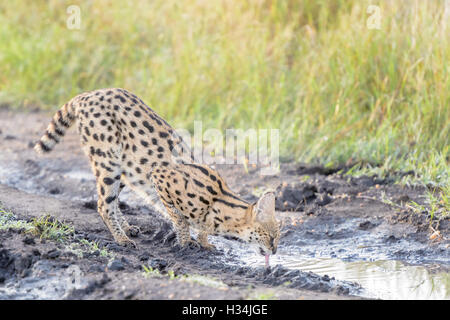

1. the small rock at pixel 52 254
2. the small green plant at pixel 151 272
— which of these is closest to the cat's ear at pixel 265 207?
the small green plant at pixel 151 272

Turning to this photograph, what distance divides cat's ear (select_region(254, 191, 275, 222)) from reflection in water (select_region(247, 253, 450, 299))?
1.39 ft

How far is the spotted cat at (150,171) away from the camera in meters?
5.92

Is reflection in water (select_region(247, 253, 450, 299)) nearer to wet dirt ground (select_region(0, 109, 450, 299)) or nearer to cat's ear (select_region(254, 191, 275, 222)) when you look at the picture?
wet dirt ground (select_region(0, 109, 450, 299))

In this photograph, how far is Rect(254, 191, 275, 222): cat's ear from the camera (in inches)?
222

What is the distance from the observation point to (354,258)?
19.9 ft

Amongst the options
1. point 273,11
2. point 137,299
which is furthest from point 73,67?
point 137,299

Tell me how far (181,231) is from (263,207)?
2.61 ft

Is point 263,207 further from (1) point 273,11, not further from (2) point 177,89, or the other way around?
(1) point 273,11

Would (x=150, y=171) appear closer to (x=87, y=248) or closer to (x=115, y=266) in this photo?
(x=87, y=248)

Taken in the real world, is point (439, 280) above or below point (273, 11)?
below

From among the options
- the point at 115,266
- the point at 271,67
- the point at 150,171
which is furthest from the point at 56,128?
the point at 271,67

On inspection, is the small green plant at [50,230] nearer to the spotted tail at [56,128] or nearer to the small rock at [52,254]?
the small rock at [52,254]

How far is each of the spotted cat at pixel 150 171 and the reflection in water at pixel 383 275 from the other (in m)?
0.41

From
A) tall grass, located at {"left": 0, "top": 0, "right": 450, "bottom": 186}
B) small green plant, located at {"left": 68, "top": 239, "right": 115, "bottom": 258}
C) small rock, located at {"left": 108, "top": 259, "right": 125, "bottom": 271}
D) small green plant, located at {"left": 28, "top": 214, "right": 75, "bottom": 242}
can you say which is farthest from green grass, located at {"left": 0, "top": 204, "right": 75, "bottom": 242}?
tall grass, located at {"left": 0, "top": 0, "right": 450, "bottom": 186}
